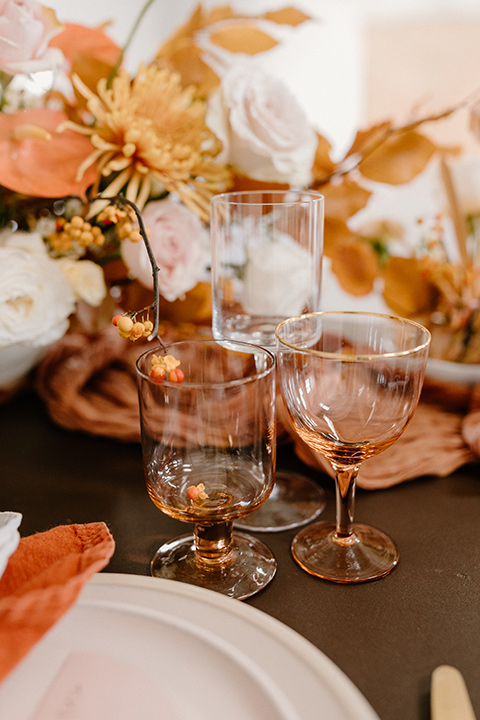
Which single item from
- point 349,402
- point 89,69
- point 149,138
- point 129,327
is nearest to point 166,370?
point 129,327

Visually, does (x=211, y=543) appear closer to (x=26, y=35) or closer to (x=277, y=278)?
(x=277, y=278)

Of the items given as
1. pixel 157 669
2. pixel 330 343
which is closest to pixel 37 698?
pixel 157 669

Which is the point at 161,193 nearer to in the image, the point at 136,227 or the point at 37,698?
the point at 136,227

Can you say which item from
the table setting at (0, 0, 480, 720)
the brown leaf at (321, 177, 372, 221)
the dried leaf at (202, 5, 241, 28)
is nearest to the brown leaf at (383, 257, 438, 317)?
the table setting at (0, 0, 480, 720)

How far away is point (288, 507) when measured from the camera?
2.00ft

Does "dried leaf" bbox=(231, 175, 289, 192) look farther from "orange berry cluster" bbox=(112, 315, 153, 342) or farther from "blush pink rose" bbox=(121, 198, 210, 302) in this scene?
"orange berry cluster" bbox=(112, 315, 153, 342)

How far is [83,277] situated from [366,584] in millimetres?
395

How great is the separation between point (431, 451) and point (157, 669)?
371 millimetres

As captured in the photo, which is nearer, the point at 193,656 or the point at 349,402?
the point at 193,656

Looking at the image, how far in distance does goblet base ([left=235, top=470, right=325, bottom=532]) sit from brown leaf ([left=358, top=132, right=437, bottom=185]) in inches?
13.5

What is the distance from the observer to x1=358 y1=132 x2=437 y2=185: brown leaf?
0.72 meters

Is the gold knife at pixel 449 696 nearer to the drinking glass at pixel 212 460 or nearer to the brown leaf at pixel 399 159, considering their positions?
the drinking glass at pixel 212 460

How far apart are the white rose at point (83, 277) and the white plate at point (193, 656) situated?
12.6 inches

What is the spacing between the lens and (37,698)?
1.11 feet
